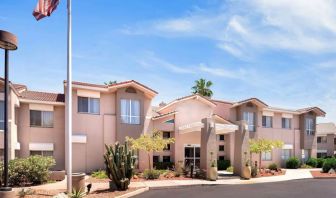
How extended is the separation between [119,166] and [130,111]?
12952 mm

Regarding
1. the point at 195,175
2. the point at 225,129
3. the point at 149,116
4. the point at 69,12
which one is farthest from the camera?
the point at 149,116

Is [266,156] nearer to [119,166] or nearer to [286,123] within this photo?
[286,123]

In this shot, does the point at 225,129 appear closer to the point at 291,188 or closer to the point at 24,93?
the point at 291,188

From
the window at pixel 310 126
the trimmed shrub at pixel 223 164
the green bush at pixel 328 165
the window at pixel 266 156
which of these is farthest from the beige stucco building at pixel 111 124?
the window at pixel 310 126

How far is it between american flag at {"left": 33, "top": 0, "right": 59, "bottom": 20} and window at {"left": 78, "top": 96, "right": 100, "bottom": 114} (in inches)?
567

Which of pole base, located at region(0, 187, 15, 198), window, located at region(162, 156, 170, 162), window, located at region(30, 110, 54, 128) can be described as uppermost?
window, located at region(30, 110, 54, 128)

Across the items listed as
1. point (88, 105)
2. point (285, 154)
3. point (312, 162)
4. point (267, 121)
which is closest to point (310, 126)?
point (312, 162)

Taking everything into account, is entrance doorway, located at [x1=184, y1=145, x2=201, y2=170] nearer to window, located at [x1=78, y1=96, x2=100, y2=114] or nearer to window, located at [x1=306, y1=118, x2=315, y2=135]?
window, located at [x1=78, y1=96, x2=100, y2=114]

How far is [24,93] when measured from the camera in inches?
1140

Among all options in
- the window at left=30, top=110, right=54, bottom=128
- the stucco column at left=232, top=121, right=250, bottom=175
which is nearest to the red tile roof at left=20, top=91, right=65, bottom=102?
the window at left=30, top=110, right=54, bottom=128

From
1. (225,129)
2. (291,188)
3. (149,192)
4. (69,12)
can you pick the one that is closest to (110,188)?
(149,192)

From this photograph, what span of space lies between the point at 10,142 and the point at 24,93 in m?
5.20

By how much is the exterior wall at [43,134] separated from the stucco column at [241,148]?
14.2 meters

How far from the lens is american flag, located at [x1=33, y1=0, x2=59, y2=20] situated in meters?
15.9
